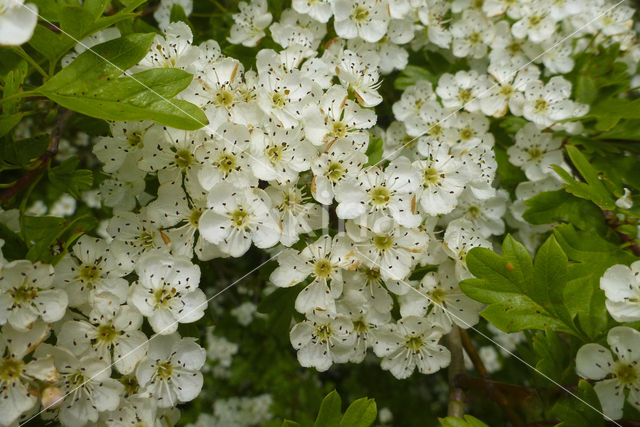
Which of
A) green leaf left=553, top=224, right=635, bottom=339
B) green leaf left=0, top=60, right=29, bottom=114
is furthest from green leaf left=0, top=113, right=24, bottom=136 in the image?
green leaf left=553, top=224, right=635, bottom=339

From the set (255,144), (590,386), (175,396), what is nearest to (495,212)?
(590,386)

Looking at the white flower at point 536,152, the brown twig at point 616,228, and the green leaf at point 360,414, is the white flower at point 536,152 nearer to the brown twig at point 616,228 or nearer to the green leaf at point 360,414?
the brown twig at point 616,228

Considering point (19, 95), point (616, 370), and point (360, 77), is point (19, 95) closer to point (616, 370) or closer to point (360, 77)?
point (360, 77)

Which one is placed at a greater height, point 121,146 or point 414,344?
point 121,146

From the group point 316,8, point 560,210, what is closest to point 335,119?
point 316,8

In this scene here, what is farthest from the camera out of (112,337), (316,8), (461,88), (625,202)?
(461,88)

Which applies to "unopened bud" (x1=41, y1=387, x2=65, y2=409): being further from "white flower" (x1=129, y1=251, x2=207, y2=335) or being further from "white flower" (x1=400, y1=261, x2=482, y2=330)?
"white flower" (x1=400, y1=261, x2=482, y2=330)
